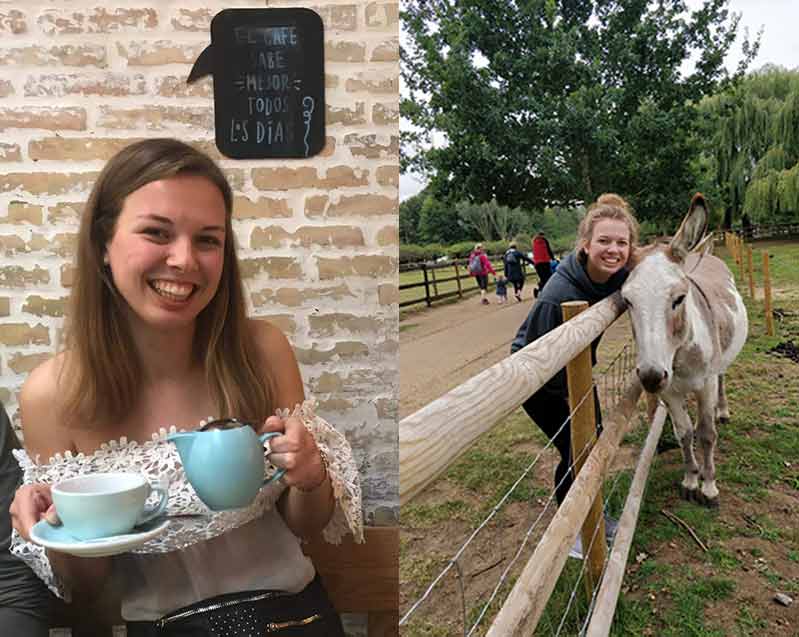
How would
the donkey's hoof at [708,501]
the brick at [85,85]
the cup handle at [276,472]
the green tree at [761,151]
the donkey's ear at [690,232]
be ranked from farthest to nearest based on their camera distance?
the green tree at [761,151] < the donkey's hoof at [708,501] < the donkey's ear at [690,232] < the brick at [85,85] < the cup handle at [276,472]

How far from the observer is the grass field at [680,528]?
1.26 m

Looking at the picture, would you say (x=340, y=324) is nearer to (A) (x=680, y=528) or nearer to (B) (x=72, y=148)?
(B) (x=72, y=148)

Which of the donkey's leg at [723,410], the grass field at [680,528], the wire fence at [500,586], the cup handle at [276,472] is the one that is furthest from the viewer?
the donkey's leg at [723,410]

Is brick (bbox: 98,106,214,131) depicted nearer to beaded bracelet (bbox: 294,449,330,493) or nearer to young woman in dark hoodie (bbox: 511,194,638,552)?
beaded bracelet (bbox: 294,449,330,493)

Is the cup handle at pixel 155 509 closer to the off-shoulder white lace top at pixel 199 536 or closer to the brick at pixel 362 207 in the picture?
the off-shoulder white lace top at pixel 199 536

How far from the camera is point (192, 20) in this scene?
648 millimetres

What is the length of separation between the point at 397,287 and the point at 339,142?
186mm

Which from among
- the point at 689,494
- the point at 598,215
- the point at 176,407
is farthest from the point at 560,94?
the point at 689,494

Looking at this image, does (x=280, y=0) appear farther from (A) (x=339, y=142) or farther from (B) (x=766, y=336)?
(B) (x=766, y=336)

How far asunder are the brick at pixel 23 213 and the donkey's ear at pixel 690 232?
1.28 m

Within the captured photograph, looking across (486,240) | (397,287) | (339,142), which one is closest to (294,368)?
(397,287)

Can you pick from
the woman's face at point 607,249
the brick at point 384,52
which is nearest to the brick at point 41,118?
the brick at point 384,52

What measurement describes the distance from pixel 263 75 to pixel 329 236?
0.19 m

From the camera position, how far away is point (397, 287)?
28.9 inches
